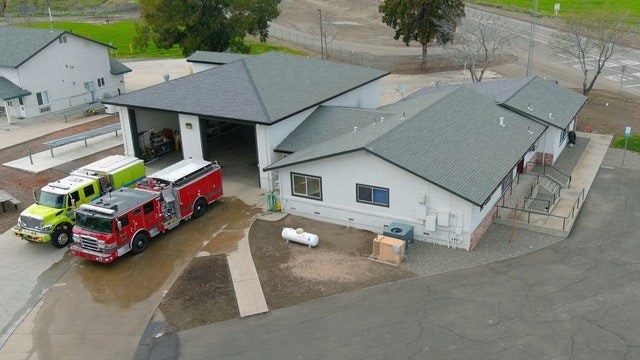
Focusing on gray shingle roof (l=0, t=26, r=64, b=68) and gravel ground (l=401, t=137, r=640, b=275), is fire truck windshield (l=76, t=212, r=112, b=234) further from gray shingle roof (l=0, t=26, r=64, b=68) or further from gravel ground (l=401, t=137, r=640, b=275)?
gray shingle roof (l=0, t=26, r=64, b=68)

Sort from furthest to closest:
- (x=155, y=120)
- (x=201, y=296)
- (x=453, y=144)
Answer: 1. (x=155, y=120)
2. (x=453, y=144)
3. (x=201, y=296)

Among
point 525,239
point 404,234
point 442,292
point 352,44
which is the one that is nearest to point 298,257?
point 404,234

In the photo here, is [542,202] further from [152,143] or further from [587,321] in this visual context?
[152,143]

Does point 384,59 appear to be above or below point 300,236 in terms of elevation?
above

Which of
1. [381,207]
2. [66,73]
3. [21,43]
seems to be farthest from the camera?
[66,73]

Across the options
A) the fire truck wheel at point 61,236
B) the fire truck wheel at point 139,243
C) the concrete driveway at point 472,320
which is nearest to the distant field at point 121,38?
the fire truck wheel at point 61,236

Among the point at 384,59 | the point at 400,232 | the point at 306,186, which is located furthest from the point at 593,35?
the point at 400,232

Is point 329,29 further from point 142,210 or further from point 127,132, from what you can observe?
point 142,210

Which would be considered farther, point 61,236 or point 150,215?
point 61,236
